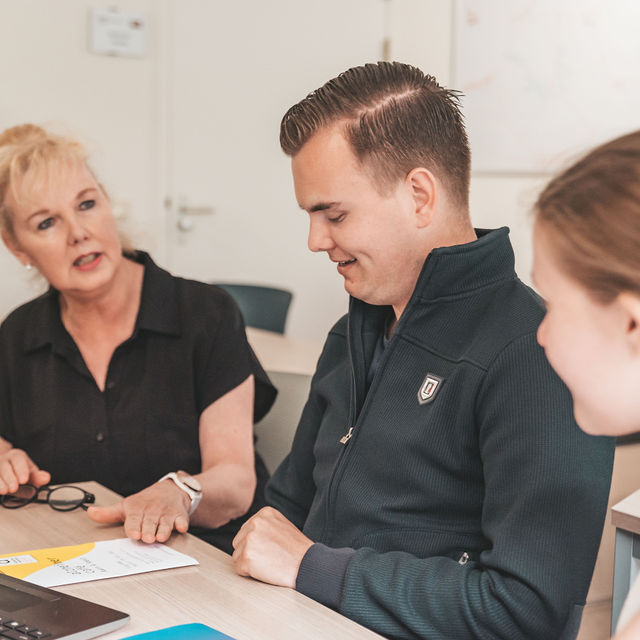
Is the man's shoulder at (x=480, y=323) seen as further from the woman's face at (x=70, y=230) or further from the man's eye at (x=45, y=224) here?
the man's eye at (x=45, y=224)

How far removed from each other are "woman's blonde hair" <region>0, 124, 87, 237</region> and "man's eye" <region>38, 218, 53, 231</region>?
0.08 meters

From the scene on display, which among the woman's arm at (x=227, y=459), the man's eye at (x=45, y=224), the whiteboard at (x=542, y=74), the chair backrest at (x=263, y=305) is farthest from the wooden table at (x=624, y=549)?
the whiteboard at (x=542, y=74)

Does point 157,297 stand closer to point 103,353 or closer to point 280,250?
point 103,353

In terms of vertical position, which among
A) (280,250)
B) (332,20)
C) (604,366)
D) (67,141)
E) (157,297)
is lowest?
(280,250)

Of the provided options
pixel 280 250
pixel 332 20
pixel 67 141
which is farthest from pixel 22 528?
pixel 332 20

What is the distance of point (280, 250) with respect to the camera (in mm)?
4875

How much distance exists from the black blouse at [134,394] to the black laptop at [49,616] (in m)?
0.79

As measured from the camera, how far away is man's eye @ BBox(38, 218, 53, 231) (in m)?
1.96

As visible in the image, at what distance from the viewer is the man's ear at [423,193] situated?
128cm

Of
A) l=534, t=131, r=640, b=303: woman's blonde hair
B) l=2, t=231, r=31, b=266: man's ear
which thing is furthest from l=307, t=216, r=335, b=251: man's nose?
l=2, t=231, r=31, b=266: man's ear

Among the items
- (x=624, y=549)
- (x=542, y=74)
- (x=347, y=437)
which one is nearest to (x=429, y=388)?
(x=347, y=437)

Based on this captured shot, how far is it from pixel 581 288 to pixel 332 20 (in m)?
4.38

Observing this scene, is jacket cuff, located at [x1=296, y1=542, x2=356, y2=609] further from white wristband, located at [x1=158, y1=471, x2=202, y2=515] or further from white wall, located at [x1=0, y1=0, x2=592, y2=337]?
white wall, located at [x1=0, y1=0, x2=592, y2=337]

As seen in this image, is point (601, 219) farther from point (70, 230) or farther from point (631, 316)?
point (70, 230)
